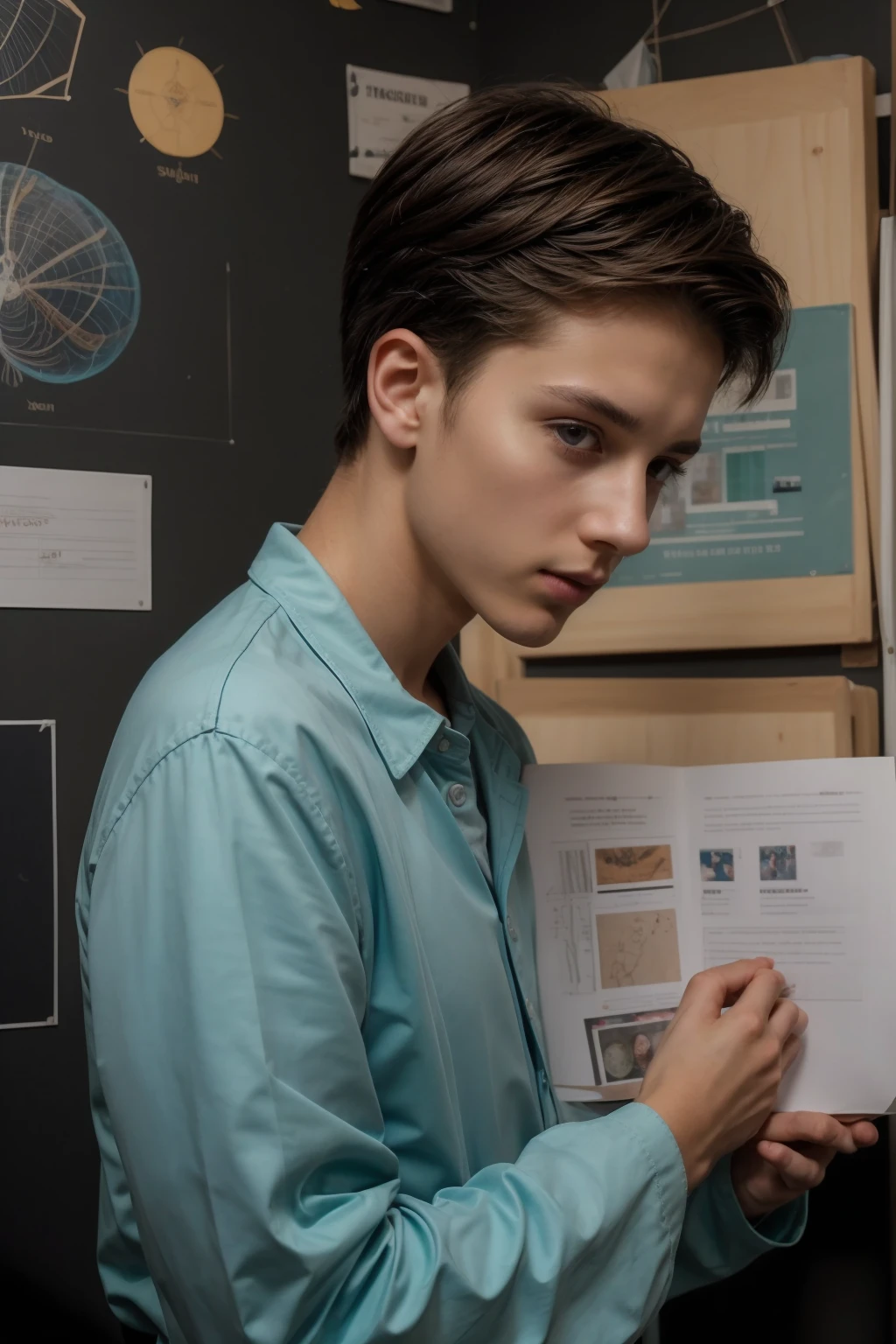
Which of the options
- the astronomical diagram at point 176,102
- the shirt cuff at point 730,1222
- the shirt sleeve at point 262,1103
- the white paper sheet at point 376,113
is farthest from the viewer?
the white paper sheet at point 376,113

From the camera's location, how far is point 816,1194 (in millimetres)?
1407

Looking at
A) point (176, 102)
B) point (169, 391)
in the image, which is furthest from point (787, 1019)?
point (176, 102)

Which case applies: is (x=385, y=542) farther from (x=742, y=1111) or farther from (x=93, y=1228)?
(x=93, y=1228)

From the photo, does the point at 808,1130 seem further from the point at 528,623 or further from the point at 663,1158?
the point at 528,623

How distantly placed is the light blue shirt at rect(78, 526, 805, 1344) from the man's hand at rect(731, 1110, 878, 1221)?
0.22m

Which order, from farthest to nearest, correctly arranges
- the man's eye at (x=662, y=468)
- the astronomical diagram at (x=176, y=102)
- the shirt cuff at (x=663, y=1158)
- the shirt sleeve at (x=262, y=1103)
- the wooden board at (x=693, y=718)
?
the astronomical diagram at (x=176, y=102)
the wooden board at (x=693, y=718)
the man's eye at (x=662, y=468)
the shirt cuff at (x=663, y=1158)
the shirt sleeve at (x=262, y=1103)

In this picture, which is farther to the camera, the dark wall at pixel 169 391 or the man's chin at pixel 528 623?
the dark wall at pixel 169 391

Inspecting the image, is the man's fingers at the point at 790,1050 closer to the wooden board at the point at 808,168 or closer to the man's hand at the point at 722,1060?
the man's hand at the point at 722,1060

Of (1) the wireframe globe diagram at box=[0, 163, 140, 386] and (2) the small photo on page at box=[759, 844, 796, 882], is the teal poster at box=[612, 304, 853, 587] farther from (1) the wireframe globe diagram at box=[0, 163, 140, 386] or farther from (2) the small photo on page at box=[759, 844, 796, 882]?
(1) the wireframe globe diagram at box=[0, 163, 140, 386]

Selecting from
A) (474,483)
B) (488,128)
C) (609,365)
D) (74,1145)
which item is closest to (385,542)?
(474,483)

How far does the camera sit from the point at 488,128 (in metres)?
0.89

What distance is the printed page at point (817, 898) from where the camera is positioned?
40.3 inches

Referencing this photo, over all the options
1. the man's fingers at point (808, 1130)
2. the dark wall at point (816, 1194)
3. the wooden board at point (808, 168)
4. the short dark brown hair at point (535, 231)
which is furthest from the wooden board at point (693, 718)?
the short dark brown hair at point (535, 231)

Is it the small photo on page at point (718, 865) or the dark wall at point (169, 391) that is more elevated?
the dark wall at point (169, 391)
